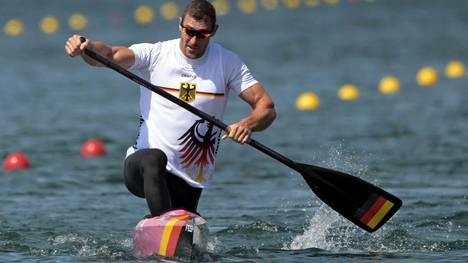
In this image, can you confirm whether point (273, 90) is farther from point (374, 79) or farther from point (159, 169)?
point (159, 169)

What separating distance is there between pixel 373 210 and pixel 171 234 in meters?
1.72

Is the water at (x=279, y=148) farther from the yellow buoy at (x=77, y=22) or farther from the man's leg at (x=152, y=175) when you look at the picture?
the yellow buoy at (x=77, y=22)

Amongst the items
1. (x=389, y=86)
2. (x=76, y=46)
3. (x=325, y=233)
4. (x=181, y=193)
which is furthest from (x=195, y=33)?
(x=389, y=86)

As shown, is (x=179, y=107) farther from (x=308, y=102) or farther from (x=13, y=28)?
(x=13, y=28)

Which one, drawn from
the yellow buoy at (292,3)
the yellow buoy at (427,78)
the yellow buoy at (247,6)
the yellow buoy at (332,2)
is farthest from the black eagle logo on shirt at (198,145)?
the yellow buoy at (332,2)

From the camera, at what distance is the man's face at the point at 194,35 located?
26.2 ft

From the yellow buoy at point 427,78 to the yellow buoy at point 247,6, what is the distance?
55.3 ft

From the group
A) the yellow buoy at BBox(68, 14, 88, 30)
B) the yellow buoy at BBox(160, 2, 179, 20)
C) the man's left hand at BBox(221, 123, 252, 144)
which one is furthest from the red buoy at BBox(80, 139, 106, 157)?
the yellow buoy at BBox(160, 2, 179, 20)

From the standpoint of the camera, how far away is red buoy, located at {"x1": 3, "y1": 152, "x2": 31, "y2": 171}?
47.7 feet

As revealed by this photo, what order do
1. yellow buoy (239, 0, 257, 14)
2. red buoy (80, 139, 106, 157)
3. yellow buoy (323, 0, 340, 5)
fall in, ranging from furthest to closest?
1. yellow buoy (323, 0, 340, 5)
2. yellow buoy (239, 0, 257, 14)
3. red buoy (80, 139, 106, 157)

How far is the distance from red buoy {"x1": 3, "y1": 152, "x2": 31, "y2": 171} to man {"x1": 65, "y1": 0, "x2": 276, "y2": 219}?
645cm

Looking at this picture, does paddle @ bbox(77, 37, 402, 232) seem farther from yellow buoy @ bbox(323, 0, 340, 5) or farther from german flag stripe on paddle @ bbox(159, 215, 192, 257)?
yellow buoy @ bbox(323, 0, 340, 5)

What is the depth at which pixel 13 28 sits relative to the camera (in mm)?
35250

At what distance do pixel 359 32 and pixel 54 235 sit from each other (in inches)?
881
